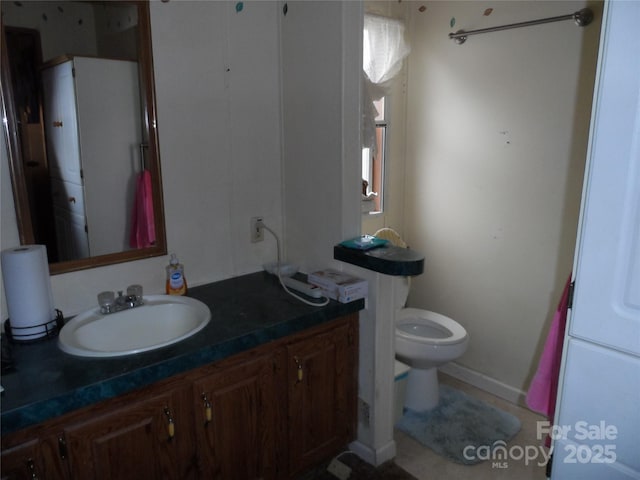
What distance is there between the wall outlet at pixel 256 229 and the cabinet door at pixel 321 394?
57 centimetres

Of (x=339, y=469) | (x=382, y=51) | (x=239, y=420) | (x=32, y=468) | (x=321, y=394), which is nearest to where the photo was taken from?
(x=32, y=468)

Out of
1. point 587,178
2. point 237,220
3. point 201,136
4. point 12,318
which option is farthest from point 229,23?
point 587,178

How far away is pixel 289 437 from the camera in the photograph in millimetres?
1808

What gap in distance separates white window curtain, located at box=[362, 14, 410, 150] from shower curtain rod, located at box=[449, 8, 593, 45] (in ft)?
0.94

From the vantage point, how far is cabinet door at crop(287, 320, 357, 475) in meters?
1.79

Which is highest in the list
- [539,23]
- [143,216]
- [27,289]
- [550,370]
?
[539,23]

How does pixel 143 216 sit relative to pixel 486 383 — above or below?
above

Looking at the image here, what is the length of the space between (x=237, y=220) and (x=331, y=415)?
0.92 m

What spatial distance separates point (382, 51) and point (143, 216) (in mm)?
1565

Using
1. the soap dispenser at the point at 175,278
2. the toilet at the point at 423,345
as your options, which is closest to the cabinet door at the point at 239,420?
the soap dispenser at the point at 175,278

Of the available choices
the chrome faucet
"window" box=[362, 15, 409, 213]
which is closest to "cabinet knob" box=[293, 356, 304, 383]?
the chrome faucet

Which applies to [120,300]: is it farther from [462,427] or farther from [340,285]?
[462,427]

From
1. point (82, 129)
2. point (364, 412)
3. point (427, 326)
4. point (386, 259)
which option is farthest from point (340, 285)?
point (82, 129)

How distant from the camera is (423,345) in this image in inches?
90.4
